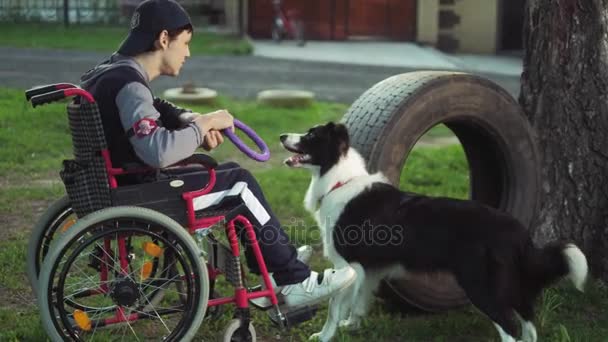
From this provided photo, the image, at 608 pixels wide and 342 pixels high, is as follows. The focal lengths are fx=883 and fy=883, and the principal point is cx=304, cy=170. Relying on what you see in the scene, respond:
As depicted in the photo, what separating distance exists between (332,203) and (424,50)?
46.1 ft

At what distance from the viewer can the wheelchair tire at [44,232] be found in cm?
404

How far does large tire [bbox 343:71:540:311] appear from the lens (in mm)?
4301

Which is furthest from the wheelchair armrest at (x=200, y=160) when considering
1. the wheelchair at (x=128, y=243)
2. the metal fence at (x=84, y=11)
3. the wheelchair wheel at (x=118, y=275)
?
the metal fence at (x=84, y=11)

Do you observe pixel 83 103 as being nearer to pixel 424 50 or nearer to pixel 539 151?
pixel 539 151

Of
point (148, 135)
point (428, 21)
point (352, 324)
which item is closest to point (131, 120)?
point (148, 135)

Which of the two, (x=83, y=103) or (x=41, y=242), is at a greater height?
(x=83, y=103)

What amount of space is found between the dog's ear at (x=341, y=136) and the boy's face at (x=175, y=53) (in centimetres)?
78

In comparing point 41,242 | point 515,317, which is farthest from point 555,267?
point 41,242

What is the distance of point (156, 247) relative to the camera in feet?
11.8

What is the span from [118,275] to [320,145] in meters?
1.10

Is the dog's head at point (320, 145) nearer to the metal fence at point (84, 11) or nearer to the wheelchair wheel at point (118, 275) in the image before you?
the wheelchair wheel at point (118, 275)

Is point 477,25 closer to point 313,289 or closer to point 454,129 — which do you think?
point 454,129

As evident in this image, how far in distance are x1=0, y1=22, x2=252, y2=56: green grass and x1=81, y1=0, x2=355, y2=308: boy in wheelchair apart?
40.0 feet

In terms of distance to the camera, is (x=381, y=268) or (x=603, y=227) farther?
(x=603, y=227)
